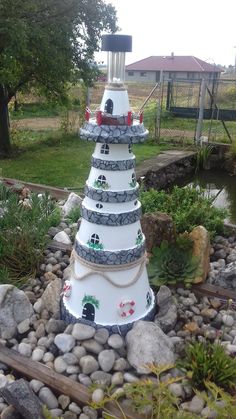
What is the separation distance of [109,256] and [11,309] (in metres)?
0.91

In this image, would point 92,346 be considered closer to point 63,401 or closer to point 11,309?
point 63,401

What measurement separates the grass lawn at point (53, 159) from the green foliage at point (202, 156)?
0.95 meters

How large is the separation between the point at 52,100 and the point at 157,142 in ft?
10.4

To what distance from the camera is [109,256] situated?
311cm

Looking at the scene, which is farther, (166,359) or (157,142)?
(157,142)

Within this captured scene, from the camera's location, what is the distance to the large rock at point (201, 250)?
385cm

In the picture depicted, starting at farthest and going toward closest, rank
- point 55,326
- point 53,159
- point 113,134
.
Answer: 1. point 53,159
2. point 55,326
3. point 113,134

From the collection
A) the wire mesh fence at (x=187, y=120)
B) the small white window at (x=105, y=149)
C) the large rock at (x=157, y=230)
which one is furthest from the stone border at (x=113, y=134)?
the wire mesh fence at (x=187, y=120)

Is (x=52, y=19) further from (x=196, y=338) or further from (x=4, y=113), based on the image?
(x=196, y=338)

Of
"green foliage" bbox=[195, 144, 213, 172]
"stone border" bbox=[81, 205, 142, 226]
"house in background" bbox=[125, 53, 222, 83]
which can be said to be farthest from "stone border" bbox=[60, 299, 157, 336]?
"house in background" bbox=[125, 53, 222, 83]

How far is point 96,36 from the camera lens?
9.59 meters

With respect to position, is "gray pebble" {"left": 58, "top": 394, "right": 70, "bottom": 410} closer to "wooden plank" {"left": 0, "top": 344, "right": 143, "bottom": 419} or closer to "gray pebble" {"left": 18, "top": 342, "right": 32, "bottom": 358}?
"wooden plank" {"left": 0, "top": 344, "right": 143, "bottom": 419}

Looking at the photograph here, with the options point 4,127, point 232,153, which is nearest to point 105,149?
point 4,127

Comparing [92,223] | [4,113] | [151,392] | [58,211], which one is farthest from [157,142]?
[151,392]
